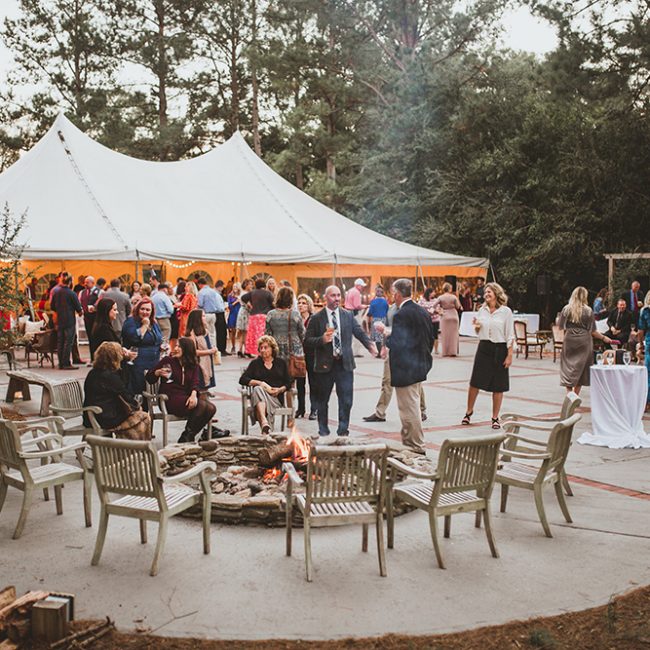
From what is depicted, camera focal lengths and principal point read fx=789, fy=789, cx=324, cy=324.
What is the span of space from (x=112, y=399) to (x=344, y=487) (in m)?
2.83

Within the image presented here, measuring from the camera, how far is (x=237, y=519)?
213 inches

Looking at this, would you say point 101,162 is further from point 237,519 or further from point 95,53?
point 95,53

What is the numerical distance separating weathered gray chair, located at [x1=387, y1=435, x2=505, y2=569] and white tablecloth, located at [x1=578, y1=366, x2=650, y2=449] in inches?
Answer: 146

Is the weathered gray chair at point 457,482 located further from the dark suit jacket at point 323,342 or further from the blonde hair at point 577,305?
the blonde hair at point 577,305

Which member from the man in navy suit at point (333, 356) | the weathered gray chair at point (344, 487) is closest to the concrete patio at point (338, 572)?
the weathered gray chair at point (344, 487)

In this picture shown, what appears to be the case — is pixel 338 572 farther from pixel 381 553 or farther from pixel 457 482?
pixel 457 482

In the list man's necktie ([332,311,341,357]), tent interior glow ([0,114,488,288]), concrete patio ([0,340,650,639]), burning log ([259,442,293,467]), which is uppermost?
tent interior glow ([0,114,488,288])

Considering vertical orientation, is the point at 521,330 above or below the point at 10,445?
above

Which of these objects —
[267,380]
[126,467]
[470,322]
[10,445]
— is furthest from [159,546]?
[470,322]

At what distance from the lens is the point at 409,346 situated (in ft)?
24.1

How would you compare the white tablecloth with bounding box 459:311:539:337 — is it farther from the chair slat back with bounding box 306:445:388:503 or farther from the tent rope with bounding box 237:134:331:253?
the chair slat back with bounding box 306:445:388:503

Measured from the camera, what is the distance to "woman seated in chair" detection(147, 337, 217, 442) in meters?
7.63

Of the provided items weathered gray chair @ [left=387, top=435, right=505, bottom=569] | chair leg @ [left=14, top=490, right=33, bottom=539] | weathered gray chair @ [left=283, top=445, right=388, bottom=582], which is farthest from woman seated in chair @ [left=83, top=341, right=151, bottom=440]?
weathered gray chair @ [left=387, top=435, right=505, bottom=569]

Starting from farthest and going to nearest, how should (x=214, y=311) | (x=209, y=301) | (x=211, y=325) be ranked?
(x=214, y=311)
(x=209, y=301)
(x=211, y=325)
